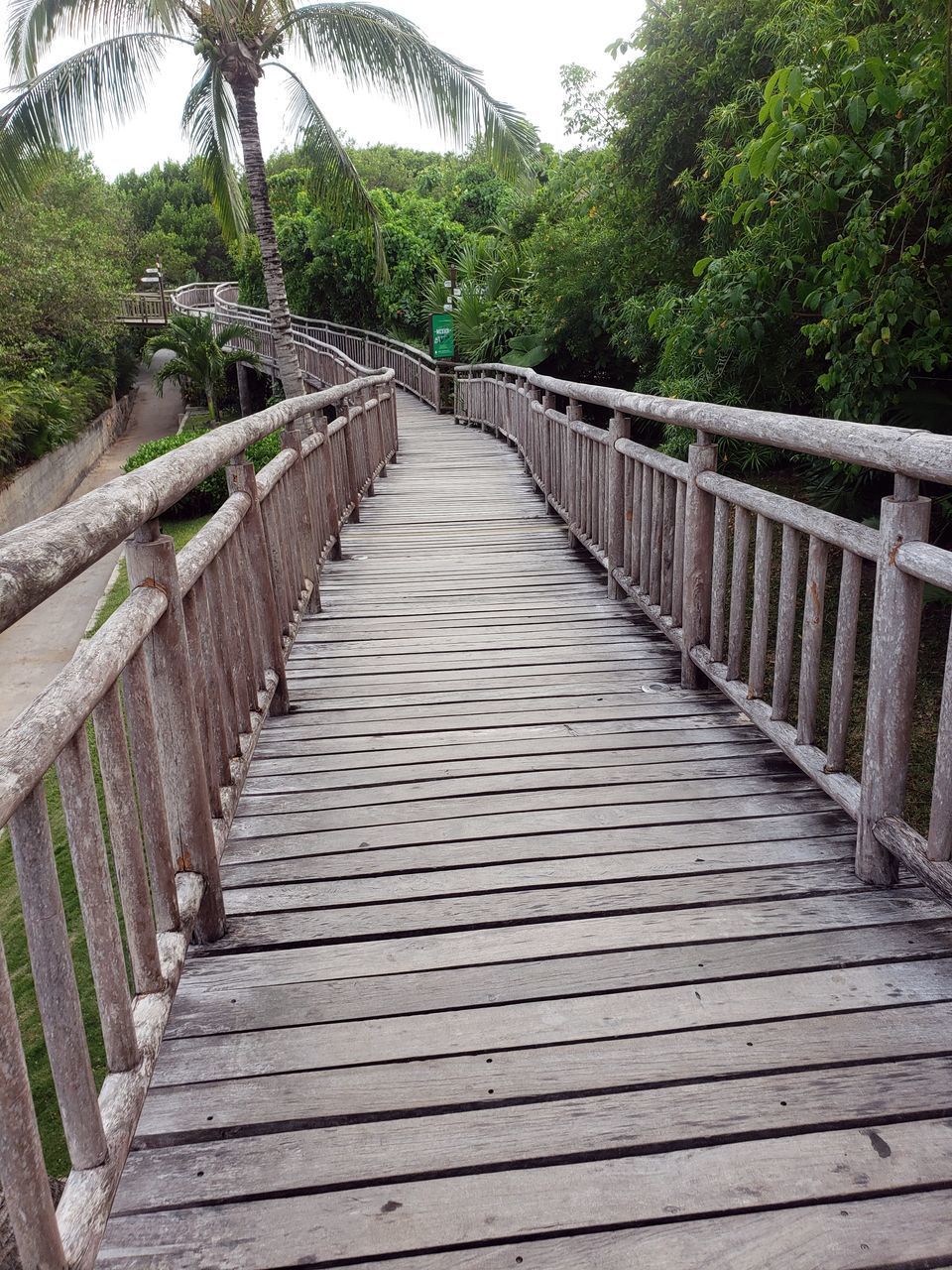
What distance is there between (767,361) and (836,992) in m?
5.58

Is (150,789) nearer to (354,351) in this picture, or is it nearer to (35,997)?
(35,997)

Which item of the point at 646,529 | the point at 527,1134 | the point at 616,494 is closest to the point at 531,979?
the point at 527,1134

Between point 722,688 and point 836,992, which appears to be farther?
point 722,688

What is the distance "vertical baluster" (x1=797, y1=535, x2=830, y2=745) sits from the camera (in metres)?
2.63

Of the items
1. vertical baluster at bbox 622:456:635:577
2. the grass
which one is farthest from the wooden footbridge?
the grass

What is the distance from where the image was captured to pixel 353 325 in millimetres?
29547

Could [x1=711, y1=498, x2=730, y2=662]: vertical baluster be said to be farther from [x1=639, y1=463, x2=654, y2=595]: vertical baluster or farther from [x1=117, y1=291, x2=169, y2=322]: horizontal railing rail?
[x1=117, y1=291, x2=169, y2=322]: horizontal railing rail

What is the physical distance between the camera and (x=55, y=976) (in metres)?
1.32

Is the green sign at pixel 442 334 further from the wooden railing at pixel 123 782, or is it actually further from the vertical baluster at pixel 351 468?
the wooden railing at pixel 123 782

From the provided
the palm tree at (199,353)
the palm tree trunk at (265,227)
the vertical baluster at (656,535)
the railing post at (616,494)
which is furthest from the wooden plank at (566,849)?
the palm tree at (199,353)

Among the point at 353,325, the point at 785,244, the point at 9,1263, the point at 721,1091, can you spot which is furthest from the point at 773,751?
the point at 353,325

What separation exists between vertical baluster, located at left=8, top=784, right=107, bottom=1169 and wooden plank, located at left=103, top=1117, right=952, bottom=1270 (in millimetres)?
261

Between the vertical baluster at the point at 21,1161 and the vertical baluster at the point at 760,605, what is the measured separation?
2.40m

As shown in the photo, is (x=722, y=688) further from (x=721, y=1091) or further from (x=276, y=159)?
(x=276, y=159)
